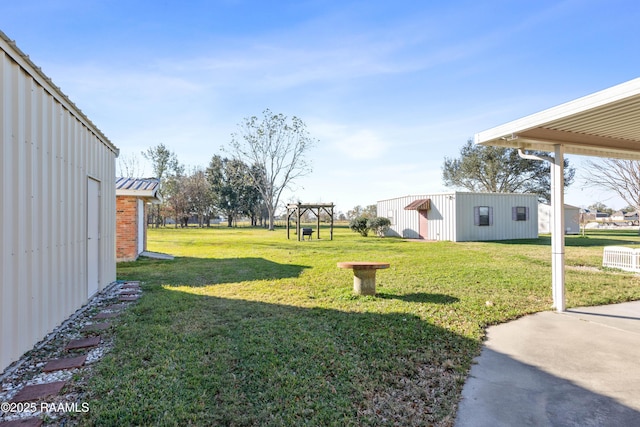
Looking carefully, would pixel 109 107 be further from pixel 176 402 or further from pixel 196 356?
pixel 176 402

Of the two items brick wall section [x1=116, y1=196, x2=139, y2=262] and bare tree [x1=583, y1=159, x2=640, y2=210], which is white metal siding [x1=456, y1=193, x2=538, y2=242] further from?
brick wall section [x1=116, y1=196, x2=139, y2=262]

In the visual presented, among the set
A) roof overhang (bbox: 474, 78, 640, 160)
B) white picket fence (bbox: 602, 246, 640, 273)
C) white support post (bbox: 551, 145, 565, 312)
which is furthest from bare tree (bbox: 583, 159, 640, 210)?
white support post (bbox: 551, 145, 565, 312)

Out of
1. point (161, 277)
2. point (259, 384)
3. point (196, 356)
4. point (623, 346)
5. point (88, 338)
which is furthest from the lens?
point (161, 277)

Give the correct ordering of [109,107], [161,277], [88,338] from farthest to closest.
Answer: [109,107]
[161,277]
[88,338]

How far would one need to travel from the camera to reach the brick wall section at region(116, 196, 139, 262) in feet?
33.2

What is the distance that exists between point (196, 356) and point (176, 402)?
0.84m

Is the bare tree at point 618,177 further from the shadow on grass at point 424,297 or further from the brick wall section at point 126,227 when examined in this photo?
the brick wall section at point 126,227

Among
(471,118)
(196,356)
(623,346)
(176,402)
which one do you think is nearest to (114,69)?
(196,356)

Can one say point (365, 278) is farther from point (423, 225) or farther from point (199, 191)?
point (199, 191)

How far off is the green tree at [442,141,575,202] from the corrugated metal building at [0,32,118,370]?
31292mm

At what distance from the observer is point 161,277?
781 centimetres

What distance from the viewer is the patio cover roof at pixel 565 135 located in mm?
4000

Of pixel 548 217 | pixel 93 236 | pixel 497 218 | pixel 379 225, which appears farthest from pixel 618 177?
pixel 93 236

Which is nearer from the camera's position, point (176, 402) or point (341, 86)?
point (176, 402)
